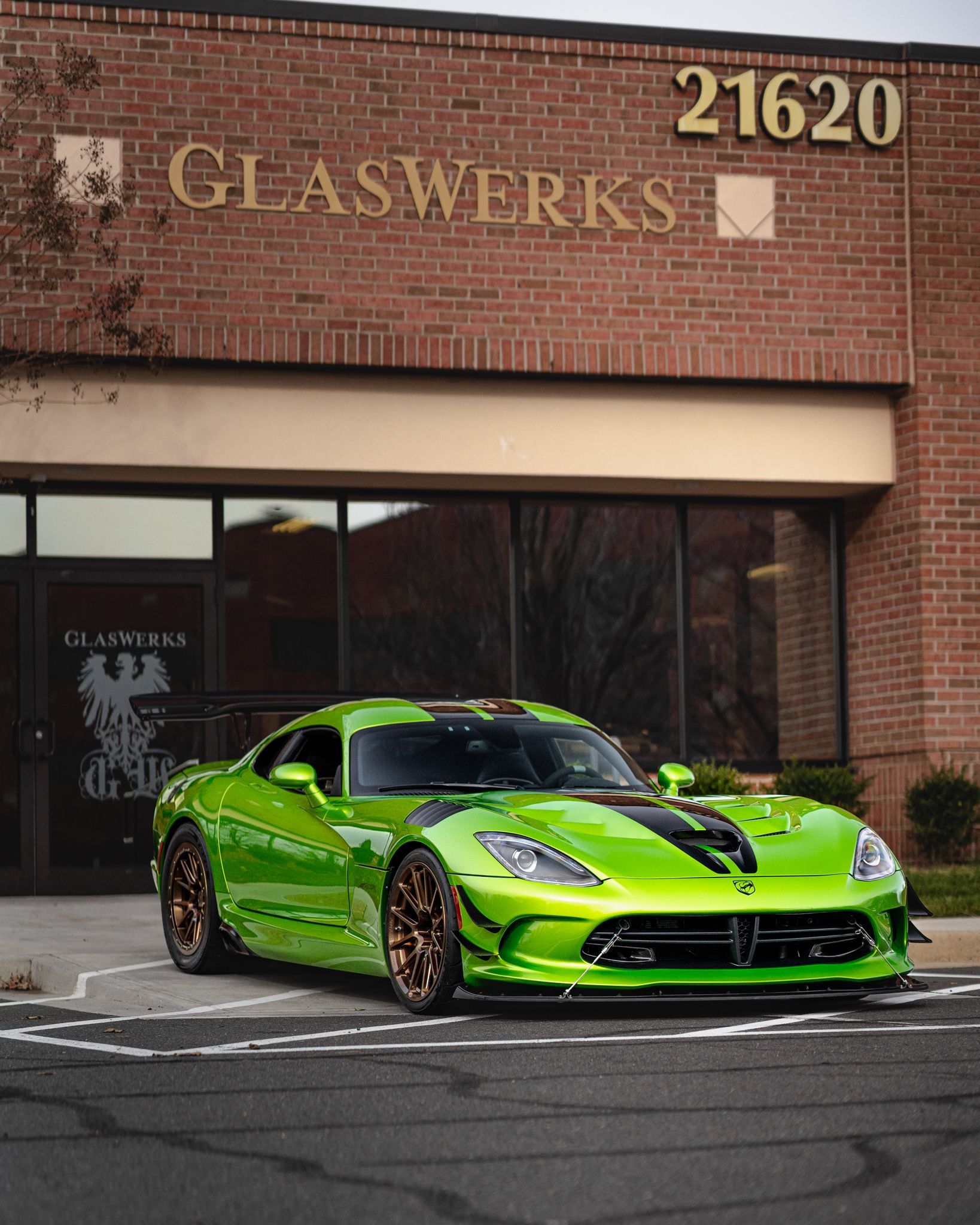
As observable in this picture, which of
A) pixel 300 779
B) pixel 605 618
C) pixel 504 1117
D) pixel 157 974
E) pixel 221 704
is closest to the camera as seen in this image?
pixel 504 1117

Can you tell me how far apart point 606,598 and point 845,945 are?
9.34 m

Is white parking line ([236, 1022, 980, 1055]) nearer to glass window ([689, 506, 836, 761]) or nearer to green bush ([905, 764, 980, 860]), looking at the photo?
green bush ([905, 764, 980, 860])

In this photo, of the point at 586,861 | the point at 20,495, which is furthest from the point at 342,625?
the point at 586,861

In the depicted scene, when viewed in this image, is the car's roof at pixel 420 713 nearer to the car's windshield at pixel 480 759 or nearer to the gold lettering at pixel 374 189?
the car's windshield at pixel 480 759

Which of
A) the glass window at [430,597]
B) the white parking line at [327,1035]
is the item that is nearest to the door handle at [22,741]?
the glass window at [430,597]

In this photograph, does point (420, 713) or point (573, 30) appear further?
point (573, 30)

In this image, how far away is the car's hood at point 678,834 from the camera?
7602 millimetres

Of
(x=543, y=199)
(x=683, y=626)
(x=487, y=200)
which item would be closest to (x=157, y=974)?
(x=683, y=626)

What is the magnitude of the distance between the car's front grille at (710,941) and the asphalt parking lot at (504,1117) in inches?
9.8

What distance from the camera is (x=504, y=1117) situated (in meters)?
5.29

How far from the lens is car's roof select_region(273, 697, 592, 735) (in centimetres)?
915

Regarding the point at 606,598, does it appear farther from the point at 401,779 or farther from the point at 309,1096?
the point at 309,1096

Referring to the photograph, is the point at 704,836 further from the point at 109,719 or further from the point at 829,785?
the point at 109,719

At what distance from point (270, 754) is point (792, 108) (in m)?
9.61
